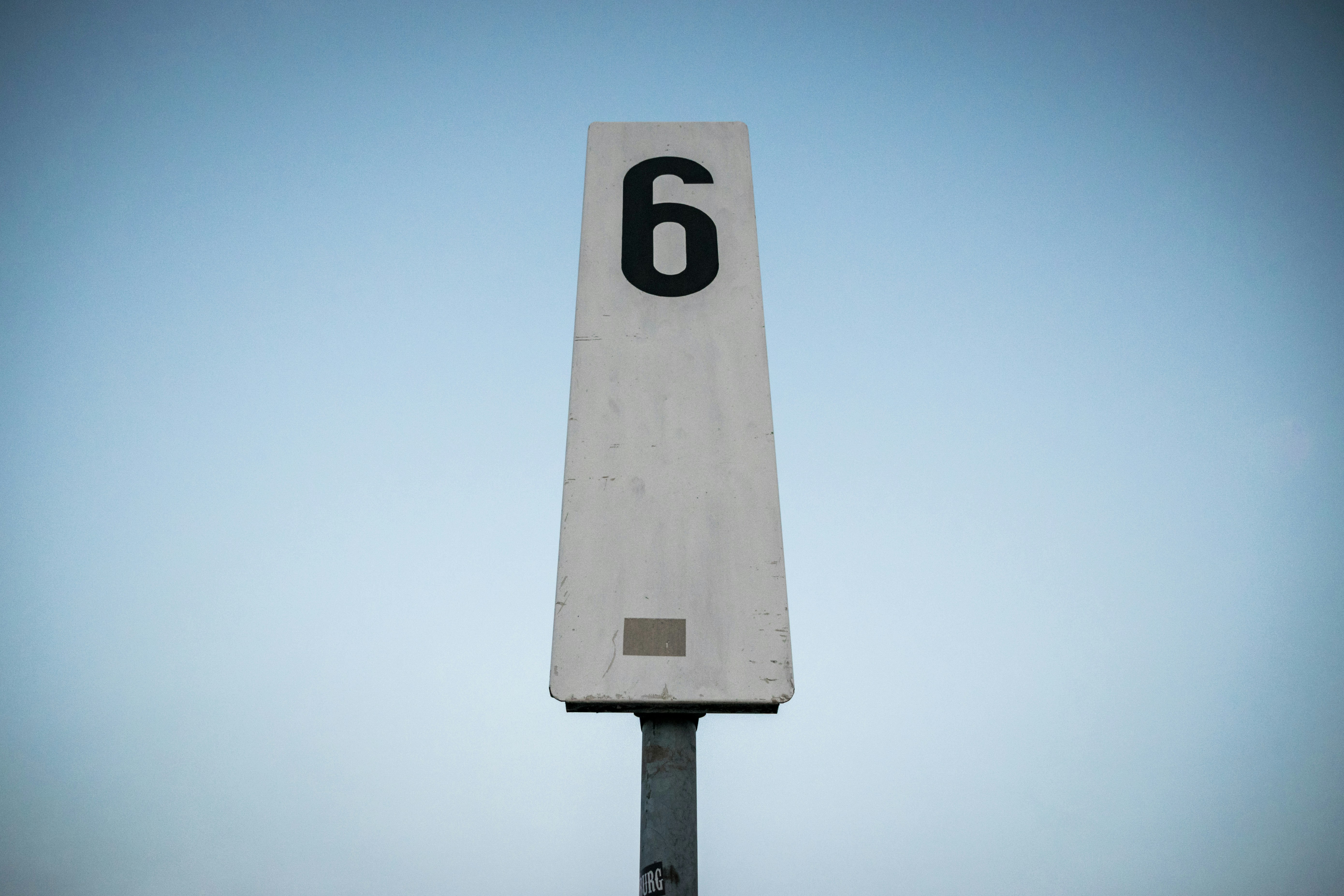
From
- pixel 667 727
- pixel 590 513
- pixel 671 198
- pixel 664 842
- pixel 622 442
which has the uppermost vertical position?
pixel 671 198

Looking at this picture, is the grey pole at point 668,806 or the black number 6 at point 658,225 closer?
the grey pole at point 668,806

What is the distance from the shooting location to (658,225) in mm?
1334

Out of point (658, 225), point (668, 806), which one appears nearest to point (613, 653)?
point (668, 806)

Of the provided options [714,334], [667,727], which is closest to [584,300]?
[714,334]

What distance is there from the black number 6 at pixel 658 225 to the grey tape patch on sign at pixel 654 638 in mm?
577

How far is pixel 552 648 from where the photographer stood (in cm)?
90

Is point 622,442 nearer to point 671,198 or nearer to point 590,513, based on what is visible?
point 590,513

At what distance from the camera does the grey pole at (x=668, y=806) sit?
82 cm

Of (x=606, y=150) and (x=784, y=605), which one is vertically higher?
(x=606, y=150)

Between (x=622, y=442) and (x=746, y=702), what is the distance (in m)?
0.40

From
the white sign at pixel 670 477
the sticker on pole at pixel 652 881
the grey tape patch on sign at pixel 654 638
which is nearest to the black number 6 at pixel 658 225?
the white sign at pixel 670 477

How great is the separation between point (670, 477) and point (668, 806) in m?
0.43

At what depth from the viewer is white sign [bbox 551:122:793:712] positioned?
907mm

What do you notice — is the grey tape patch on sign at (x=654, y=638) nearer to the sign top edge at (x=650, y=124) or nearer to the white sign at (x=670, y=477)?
the white sign at (x=670, y=477)
